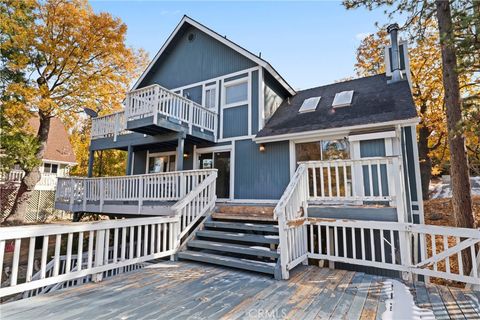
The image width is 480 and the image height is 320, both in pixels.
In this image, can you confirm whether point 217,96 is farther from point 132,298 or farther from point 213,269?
point 132,298

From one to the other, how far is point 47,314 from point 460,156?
836cm

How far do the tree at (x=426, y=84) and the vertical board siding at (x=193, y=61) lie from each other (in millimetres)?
7812

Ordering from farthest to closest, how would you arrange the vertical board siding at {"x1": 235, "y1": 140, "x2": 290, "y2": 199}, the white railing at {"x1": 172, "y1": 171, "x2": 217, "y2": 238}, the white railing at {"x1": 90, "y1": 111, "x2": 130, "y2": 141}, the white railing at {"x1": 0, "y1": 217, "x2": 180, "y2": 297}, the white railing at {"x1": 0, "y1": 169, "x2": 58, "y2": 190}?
the white railing at {"x1": 0, "y1": 169, "x2": 58, "y2": 190} → the white railing at {"x1": 90, "y1": 111, "x2": 130, "y2": 141} → the vertical board siding at {"x1": 235, "y1": 140, "x2": 290, "y2": 199} → the white railing at {"x1": 172, "y1": 171, "x2": 217, "y2": 238} → the white railing at {"x1": 0, "y1": 217, "x2": 180, "y2": 297}

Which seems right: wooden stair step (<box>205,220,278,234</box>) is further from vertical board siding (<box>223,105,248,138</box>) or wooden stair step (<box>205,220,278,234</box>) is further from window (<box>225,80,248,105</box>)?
window (<box>225,80,248,105</box>)

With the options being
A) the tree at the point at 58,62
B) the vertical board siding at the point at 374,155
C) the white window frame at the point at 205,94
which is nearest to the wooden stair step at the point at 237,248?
the vertical board siding at the point at 374,155

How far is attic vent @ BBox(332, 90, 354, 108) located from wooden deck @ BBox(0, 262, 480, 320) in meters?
5.60

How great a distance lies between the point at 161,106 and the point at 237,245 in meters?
4.98

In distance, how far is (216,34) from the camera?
9.85 metres

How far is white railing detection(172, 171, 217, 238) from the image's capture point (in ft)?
17.8

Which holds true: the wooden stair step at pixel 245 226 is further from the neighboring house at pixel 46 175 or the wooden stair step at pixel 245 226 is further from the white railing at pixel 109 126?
the neighboring house at pixel 46 175

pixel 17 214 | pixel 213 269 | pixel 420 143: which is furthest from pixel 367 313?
pixel 17 214

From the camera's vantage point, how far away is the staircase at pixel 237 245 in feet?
14.4
